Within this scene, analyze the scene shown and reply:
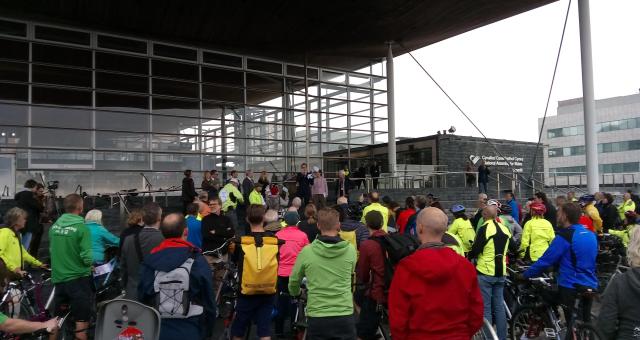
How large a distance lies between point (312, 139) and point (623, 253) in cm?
1673

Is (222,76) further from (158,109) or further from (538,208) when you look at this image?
(538,208)

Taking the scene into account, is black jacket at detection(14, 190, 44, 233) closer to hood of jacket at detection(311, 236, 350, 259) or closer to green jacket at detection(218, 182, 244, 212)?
green jacket at detection(218, 182, 244, 212)

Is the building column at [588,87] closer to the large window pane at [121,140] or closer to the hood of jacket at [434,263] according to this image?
the large window pane at [121,140]

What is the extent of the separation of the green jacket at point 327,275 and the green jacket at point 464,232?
356 cm

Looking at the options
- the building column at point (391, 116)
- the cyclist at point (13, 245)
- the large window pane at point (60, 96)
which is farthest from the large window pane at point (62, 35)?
the cyclist at point (13, 245)

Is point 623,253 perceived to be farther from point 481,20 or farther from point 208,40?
point 208,40

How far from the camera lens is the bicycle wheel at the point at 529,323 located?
605 centimetres

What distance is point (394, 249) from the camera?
5031mm

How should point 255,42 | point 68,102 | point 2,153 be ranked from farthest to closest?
1. point 255,42
2. point 68,102
3. point 2,153

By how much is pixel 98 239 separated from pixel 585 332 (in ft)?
19.1

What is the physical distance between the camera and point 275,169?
23.2m

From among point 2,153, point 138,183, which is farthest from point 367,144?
point 2,153

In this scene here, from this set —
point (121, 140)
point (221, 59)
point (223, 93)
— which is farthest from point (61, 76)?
point (221, 59)

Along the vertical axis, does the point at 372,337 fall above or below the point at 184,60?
below
